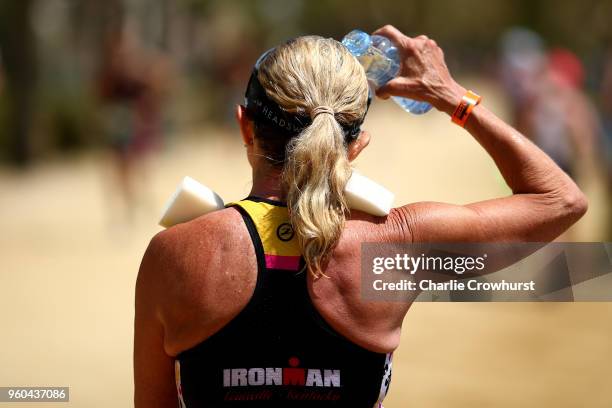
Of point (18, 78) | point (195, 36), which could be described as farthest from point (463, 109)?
point (195, 36)

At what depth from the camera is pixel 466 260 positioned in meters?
2.18

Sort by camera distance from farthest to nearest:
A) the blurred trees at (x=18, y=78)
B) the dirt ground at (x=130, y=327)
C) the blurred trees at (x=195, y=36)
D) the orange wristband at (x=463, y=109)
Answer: the blurred trees at (x=195, y=36)
the blurred trees at (x=18, y=78)
the dirt ground at (x=130, y=327)
the orange wristband at (x=463, y=109)

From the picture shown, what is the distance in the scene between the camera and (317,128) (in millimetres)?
2027

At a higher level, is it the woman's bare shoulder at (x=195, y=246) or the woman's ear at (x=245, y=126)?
the woman's ear at (x=245, y=126)

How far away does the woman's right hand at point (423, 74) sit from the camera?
2.38 meters

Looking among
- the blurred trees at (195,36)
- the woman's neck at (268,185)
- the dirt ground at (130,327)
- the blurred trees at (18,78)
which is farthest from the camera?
the blurred trees at (195,36)

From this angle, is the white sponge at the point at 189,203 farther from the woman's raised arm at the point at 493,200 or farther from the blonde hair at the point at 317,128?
the woman's raised arm at the point at 493,200

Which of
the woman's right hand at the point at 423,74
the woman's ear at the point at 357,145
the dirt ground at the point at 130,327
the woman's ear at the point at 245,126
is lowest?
the dirt ground at the point at 130,327

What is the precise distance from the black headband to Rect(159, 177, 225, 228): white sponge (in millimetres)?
212

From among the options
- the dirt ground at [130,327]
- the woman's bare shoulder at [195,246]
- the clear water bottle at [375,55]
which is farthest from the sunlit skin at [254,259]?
the dirt ground at [130,327]

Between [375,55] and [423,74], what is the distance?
0.53ft

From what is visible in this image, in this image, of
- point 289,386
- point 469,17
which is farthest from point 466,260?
point 469,17

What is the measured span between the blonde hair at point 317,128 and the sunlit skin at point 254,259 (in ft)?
0.22

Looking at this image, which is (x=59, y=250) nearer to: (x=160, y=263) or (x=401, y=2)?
(x=160, y=263)
